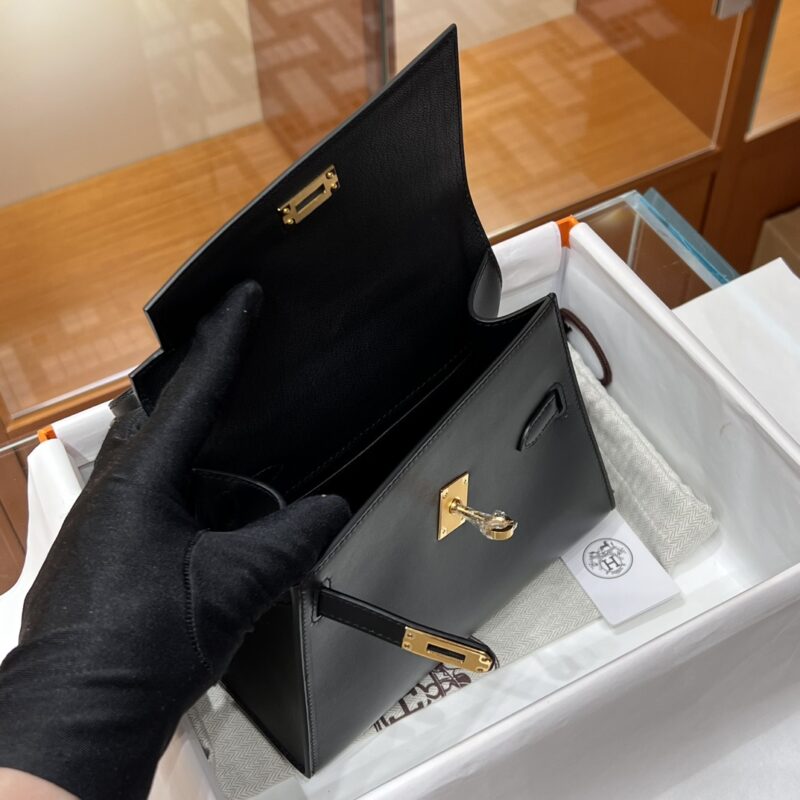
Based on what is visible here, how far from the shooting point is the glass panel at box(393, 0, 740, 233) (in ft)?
3.79

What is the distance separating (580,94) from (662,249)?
0.40m

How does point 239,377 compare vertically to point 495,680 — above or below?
above

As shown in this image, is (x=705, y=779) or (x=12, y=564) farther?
(x=12, y=564)

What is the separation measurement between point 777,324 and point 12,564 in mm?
687

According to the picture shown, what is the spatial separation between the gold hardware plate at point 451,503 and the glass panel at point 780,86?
83 centimetres

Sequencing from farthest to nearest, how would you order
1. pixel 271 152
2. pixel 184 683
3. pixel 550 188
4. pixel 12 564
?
1. pixel 550 188
2. pixel 271 152
3. pixel 12 564
4. pixel 184 683

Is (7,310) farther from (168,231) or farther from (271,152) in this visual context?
(271,152)

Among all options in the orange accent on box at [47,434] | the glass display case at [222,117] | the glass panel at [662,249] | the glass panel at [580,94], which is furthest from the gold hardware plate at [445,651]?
the glass panel at [580,94]

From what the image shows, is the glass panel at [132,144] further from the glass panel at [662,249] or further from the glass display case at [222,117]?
the glass panel at [662,249]

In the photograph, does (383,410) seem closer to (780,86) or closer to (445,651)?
(445,651)

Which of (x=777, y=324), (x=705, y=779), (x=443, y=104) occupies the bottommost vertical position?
(x=705, y=779)

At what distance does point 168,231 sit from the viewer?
3.47 feet

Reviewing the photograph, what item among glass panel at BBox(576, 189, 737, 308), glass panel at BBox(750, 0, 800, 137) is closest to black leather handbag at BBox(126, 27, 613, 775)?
glass panel at BBox(576, 189, 737, 308)

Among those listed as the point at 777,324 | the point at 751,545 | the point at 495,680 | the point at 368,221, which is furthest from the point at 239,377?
the point at 777,324
